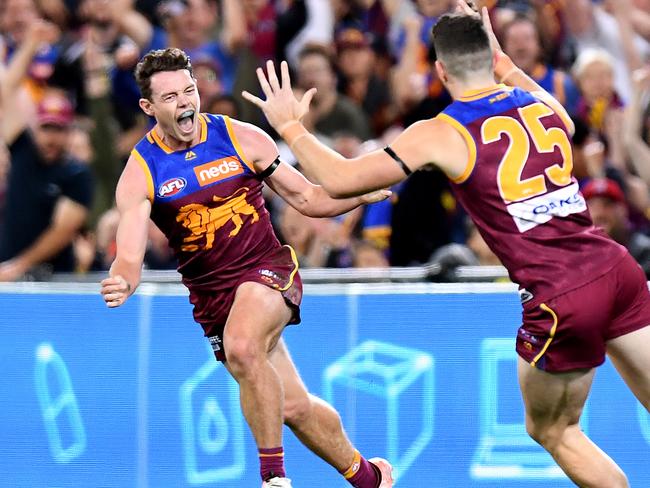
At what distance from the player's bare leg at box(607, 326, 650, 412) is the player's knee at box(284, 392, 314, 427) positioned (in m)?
1.64

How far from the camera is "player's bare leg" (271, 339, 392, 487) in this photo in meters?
7.30

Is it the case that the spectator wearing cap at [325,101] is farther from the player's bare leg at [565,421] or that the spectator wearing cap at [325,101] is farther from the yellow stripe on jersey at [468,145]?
the player's bare leg at [565,421]

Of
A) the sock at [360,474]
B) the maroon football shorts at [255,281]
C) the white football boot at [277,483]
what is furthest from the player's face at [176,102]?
the sock at [360,474]

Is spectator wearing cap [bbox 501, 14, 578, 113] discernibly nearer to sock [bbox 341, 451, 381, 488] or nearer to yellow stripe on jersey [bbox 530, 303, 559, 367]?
sock [bbox 341, 451, 381, 488]

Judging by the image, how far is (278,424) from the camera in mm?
7078

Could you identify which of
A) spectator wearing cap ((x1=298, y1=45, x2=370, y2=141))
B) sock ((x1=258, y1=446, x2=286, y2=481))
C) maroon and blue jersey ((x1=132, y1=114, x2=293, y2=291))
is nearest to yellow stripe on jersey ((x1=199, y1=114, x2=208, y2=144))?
maroon and blue jersey ((x1=132, y1=114, x2=293, y2=291))

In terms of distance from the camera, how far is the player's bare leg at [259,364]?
7.00 metres

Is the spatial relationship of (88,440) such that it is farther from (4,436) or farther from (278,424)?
(278,424)

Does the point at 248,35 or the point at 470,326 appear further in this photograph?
the point at 248,35

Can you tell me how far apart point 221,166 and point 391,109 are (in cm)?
422

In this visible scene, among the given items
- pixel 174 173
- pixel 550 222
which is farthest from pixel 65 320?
pixel 550 222

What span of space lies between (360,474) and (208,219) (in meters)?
1.58

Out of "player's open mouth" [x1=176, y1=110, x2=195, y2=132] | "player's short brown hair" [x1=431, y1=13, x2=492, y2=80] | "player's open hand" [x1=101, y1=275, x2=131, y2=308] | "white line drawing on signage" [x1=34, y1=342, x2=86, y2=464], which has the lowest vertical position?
"white line drawing on signage" [x1=34, y1=342, x2=86, y2=464]

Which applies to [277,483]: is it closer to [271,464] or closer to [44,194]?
[271,464]
